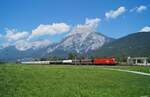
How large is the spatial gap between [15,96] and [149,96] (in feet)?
31.9

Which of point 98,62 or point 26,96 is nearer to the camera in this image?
point 26,96

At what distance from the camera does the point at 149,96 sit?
20547mm

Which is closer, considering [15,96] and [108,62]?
[15,96]

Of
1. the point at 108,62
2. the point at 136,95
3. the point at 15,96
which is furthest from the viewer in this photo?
the point at 108,62

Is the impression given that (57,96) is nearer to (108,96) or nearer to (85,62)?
(108,96)

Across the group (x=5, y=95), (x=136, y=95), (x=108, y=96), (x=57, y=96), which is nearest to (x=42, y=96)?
(x=57, y=96)

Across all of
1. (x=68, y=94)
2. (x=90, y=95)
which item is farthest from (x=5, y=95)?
(x=90, y=95)

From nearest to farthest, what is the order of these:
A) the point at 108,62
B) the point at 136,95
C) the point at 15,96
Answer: the point at 15,96 → the point at 136,95 → the point at 108,62

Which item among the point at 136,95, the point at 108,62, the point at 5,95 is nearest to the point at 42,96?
the point at 5,95

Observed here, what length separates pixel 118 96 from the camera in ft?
68.5

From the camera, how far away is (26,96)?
19922 millimetres

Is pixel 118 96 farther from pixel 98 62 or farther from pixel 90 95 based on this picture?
pixel 98 62

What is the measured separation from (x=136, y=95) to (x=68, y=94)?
519cm

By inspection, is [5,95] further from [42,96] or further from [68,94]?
[68,94]
